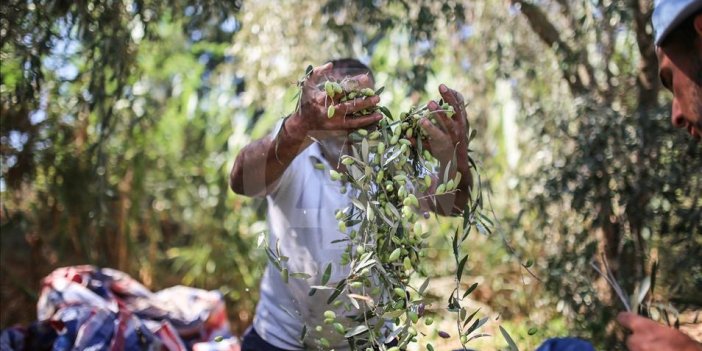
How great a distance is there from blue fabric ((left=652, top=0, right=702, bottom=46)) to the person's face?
38 millimetres

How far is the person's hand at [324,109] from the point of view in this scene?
1.96m

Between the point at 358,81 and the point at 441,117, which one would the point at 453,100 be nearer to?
the point at 441,117

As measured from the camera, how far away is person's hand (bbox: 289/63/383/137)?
1.96m

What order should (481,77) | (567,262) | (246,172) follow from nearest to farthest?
(246,172) < (567,262) < (481,77)

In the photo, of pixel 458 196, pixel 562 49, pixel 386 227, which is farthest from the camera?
pixel 562 49

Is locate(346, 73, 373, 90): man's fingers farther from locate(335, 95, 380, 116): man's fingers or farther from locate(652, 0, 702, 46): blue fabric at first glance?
locate(652, 0, 702, 46): blue fabric

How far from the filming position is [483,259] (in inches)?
250

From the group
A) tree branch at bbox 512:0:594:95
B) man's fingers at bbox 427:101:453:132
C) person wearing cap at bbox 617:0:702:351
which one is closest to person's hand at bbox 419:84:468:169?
man's fingers at bbox 427:101:453:132

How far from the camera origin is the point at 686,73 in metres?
1.78

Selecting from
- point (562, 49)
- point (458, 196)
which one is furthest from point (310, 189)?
point (562, 49)

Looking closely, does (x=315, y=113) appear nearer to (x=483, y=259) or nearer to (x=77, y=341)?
(x=77, y=341)

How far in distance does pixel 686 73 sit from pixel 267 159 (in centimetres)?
108

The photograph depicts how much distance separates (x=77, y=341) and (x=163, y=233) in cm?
305

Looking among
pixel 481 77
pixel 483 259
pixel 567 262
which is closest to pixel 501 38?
pixel 481 77
